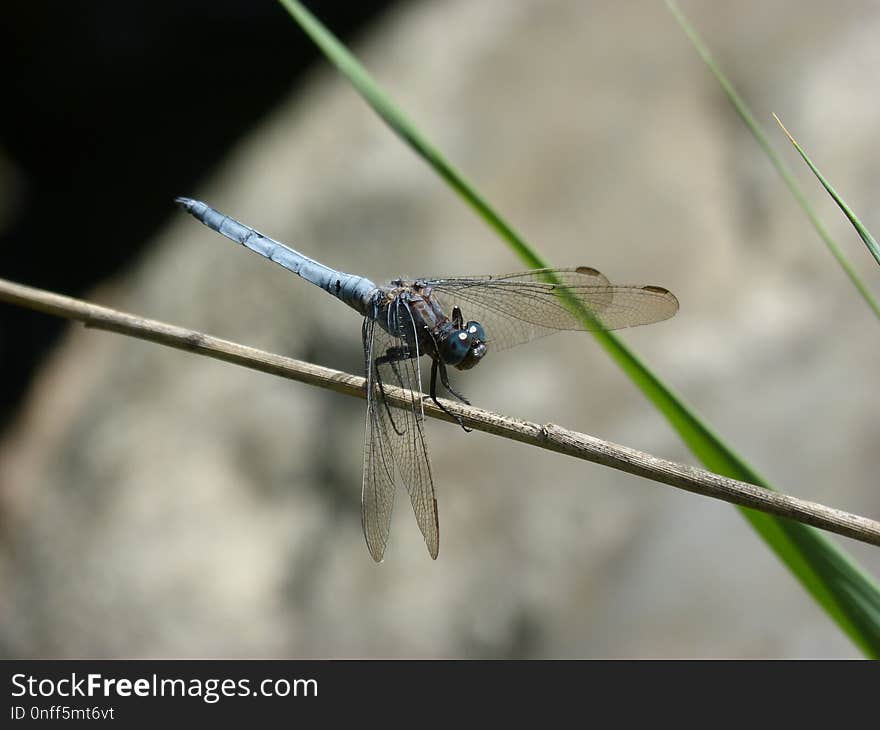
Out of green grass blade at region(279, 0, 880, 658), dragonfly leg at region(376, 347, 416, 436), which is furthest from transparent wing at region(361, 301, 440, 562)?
green grass blade at region(279, 0, 880, 658)

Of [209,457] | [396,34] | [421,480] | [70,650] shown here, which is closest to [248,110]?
[396,34]

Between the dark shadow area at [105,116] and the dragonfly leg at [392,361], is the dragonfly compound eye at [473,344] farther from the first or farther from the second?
the dark shadow area at [105,116]

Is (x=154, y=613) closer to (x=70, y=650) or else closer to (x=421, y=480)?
(x=70, y=650)

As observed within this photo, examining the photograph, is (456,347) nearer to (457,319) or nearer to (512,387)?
(457,319)

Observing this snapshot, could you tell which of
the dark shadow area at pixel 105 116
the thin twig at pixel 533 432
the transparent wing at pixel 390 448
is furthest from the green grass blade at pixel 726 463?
the dark shadow area at pixel 105 116

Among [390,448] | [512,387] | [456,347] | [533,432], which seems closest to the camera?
[533,432]

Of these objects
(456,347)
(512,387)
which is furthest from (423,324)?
(512,387)
